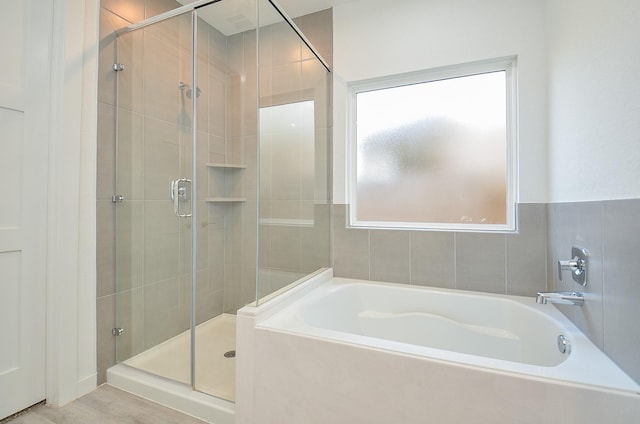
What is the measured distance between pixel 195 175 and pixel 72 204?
66cm

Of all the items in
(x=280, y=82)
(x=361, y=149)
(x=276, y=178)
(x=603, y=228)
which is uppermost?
(x=280, y=82)

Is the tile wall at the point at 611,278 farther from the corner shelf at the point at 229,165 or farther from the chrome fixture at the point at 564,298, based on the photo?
the corner shelf at the point at 229,165

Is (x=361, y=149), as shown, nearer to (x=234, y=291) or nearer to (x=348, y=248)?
(x=348, y=248)

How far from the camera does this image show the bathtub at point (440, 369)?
2.92 feet

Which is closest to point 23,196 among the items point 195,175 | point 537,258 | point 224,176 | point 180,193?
point 180,193

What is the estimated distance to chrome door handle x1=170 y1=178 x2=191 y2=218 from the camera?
1831mm

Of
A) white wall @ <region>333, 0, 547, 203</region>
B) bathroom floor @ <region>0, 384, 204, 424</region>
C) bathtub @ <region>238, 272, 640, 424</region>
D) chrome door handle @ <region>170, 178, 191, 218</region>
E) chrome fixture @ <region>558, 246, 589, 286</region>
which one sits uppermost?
white wall @ <region>333, 0, 547, 203</region>

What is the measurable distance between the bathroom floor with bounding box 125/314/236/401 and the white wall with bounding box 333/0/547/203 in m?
1.39

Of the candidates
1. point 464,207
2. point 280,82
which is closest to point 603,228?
point 464,207

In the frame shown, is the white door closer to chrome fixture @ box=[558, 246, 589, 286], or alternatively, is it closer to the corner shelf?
the corner shelf

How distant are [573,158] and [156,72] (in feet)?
8.06

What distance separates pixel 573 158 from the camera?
1.34 metres

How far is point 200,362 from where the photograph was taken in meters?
1.82

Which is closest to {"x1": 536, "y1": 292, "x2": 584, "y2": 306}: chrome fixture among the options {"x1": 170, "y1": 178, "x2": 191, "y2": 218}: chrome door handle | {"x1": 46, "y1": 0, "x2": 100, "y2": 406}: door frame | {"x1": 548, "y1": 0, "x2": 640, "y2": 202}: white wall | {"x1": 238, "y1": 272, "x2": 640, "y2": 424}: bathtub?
{"x1": 238, "y1": 272, "x2": 640, "y2": 424}: bathtub
